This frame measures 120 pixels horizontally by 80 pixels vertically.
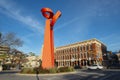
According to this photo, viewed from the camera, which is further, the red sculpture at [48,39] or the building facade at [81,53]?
the building facade at [81,53]

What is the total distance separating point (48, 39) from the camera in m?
29.5

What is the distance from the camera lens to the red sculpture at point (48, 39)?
2906cm

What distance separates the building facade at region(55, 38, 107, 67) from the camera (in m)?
69.0

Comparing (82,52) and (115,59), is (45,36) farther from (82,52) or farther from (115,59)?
(115,59)

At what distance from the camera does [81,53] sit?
74438 mm

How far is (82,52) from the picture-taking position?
7381 cm

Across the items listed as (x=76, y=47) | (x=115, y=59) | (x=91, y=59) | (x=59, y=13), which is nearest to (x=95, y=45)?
(x=91, y=59)

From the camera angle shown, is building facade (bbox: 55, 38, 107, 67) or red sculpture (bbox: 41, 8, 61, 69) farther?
building facade (bbox: 55, 38, 107, 67)

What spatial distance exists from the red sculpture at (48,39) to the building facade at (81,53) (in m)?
39.9

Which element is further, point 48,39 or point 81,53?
point 81,53

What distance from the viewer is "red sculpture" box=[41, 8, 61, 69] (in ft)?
95.3

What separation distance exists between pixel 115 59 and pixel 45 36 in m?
76.8

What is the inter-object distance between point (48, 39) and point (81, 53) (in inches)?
1847

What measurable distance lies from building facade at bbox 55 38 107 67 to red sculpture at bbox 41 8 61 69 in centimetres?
3994
